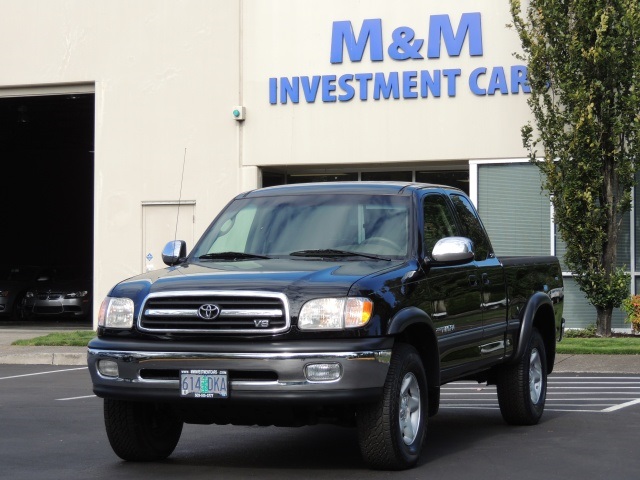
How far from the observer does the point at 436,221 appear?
30.4 ft

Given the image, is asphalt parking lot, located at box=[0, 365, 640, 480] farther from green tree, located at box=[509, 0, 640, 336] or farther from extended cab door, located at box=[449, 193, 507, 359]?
green tree, located at box=[509, 0, 640, 336]

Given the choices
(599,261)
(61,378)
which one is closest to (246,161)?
(599,261)

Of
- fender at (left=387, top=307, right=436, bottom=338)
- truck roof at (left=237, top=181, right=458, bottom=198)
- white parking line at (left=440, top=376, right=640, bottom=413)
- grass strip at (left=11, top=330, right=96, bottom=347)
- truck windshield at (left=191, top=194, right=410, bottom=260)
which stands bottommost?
white parking line at (left=440, top=376, right=640, bottom=413)

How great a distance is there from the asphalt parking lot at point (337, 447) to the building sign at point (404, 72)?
33.5 ft

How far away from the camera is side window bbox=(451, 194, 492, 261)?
32.2ft

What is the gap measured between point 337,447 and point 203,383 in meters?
1.96

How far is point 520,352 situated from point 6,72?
695 inches

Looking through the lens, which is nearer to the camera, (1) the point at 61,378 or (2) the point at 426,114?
(1) the point at 61,378

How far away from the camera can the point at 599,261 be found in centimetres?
2061

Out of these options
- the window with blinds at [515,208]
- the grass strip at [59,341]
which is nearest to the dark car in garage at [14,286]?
the grass strip at [59,341]

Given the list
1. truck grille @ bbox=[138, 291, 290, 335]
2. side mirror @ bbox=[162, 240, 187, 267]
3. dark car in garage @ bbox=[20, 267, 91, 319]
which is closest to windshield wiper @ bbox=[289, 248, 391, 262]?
side mirror @ bbox=[162, 240, 187, 267]

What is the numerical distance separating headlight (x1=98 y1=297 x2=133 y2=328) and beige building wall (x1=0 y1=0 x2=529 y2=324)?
14.8m

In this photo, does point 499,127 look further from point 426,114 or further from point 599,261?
point 599,261

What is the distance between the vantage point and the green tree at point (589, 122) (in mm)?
19781
